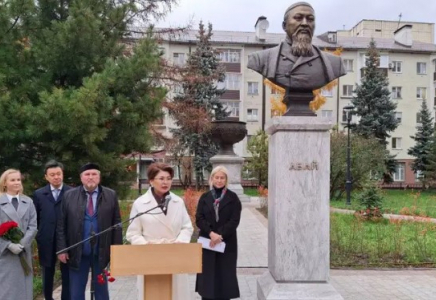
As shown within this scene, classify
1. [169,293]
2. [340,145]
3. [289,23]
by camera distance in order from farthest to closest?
[340,145], [289,23], [169,293]

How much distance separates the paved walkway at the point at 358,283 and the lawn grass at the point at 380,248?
1.62 ft

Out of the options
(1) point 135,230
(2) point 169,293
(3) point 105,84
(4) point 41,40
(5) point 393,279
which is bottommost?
(5) point 393,279

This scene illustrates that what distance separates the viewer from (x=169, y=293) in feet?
13.2

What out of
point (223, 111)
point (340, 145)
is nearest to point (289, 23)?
point (340, 145)

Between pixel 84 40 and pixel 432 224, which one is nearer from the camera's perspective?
pixel 84 40

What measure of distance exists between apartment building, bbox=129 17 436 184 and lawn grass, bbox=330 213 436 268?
1253 inches

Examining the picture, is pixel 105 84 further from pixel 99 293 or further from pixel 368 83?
pixel 368 83

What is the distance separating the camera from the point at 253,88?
44938 mm

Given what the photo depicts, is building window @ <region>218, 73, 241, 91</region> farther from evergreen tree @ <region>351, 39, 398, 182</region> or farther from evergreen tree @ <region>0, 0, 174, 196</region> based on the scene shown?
evergreen tree @ <region>0, 0, 174, 196</region>

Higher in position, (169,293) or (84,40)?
(84,40)

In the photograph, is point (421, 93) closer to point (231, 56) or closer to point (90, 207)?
point (231, 56)

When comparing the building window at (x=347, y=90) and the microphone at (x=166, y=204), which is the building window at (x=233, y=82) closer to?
the building window at (x=347, y=90)

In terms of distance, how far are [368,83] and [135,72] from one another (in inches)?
1297

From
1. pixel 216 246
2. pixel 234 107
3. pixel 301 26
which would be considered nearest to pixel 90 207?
pixel 216 246
